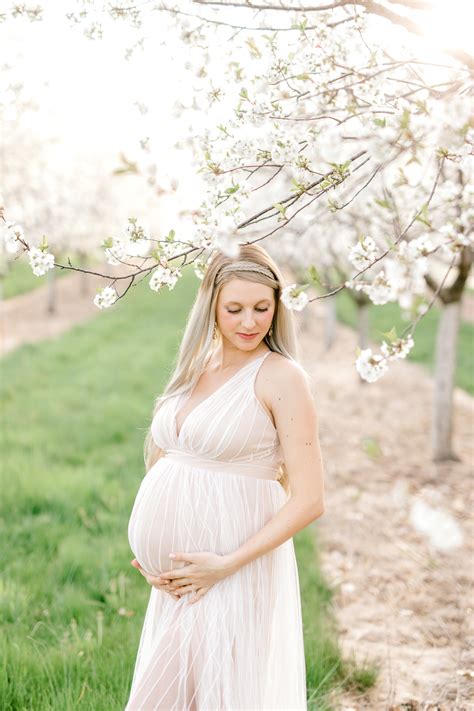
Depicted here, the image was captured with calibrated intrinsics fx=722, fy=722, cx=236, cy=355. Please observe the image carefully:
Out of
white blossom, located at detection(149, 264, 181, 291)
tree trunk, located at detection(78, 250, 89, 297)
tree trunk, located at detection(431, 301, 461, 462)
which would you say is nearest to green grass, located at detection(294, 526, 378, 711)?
white blossom, located at detection(149, 264, 181, 291)

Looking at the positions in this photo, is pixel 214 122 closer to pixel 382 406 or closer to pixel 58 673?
pixel 58 673

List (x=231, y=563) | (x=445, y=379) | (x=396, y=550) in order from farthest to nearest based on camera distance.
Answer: (x=445, y=379), (x=396, y=550), (x=231, y=563)

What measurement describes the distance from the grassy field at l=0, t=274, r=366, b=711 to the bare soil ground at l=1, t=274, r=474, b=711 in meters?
0.21

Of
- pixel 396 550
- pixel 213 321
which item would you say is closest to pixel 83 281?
pixel 396 550

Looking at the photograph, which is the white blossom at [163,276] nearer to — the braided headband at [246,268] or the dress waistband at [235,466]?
the braided headband at [246,268]

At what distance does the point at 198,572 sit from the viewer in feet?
7.44

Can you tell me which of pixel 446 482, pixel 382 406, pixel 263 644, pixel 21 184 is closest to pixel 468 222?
pixel 263 644

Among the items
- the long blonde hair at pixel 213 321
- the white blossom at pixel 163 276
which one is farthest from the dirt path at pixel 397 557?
the white blossom at pixel 163 276

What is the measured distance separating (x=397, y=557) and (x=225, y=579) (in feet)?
11.2

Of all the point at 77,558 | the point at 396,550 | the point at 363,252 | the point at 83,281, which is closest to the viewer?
the point at 363,252

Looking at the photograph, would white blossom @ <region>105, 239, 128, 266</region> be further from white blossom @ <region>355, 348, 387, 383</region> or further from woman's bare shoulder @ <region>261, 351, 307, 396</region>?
white blossom @ <region>355, 348, 387, 383</region>

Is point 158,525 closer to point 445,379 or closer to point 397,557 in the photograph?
point 397,557

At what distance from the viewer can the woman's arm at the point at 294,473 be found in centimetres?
223

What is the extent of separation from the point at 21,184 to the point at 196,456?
20.7m
